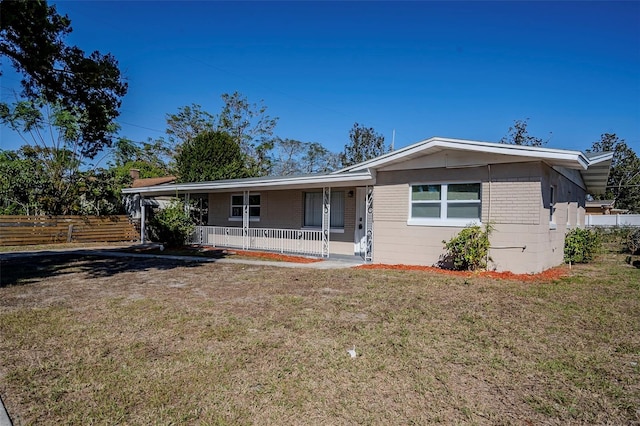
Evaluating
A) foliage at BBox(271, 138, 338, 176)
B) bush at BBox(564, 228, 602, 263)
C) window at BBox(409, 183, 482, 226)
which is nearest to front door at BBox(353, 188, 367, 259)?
window at BBox(409, 183, 482, 226)

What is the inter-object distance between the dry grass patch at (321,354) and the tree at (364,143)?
28524mm

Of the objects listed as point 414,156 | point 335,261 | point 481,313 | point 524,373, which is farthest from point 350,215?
point 524,373

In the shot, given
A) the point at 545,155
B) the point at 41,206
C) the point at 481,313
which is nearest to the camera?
the point at 481,313

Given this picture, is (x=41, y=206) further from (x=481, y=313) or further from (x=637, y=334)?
(x=637, y=334)

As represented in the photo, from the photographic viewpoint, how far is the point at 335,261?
39.1ft

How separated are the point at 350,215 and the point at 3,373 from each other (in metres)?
10.8

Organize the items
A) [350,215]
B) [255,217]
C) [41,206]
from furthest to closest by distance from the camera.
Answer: [41,206]
[255,217]
[350,215]

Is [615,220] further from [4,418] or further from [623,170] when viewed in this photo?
[4,418]

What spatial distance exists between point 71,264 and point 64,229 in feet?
29.1

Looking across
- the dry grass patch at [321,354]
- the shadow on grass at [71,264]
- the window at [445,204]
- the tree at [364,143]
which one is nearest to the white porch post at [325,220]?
the window at [445,204]

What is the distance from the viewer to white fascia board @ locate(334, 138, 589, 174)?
830cm

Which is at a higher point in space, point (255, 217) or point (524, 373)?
point (255, 217)

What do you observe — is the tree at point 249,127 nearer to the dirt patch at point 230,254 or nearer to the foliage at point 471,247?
the dirt patch at point 230,254

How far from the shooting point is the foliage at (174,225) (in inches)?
634
